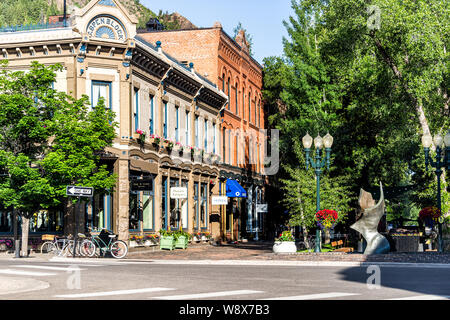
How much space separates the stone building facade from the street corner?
15086 mm

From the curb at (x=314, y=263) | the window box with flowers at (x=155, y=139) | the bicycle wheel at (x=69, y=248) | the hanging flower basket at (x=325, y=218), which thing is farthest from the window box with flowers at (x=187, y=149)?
the curb at (x=314, y=263)

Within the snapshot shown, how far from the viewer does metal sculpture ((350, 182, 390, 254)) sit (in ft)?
89.0

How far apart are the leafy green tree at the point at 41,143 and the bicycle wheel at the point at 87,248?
199cm

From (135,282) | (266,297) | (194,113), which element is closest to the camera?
(266,297)

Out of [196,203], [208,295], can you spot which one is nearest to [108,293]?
[208,295]

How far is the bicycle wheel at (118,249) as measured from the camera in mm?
28603

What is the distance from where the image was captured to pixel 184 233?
38.2 meters

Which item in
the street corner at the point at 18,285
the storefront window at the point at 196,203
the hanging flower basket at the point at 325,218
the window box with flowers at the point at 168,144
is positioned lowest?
the street corner at the point at 18,285

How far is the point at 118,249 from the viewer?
28703 mm

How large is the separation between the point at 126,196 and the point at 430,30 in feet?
51.4

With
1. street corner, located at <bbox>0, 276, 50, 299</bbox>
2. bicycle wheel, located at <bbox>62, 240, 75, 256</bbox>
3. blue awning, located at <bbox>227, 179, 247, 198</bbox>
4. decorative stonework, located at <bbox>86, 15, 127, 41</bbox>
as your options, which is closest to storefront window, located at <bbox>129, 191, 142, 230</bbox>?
bicycle wheel, located at <bbox>62, 240, 75, 256</bbox>

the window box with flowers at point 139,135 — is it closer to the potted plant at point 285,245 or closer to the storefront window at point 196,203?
the potted plant at point 285,245
